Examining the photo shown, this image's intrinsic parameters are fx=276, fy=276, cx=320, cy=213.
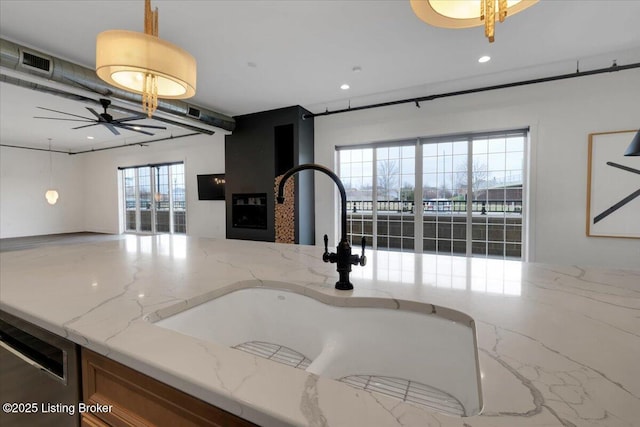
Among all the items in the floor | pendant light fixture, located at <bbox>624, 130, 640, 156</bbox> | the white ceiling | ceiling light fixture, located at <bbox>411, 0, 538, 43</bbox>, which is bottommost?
the floor

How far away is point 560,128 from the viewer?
12.5 ft

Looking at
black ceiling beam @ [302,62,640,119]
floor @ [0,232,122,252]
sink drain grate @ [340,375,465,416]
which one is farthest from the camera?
floor @ [0,232,122,252]

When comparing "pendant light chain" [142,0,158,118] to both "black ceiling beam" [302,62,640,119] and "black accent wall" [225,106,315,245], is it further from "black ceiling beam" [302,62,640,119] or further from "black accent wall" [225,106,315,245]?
"black ceiling beam" [302,62,640,119]

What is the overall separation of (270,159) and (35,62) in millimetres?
3133

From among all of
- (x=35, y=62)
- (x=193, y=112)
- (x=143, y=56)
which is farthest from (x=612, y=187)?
(x=35, y=62)

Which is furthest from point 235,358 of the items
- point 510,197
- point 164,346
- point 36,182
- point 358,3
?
point 36,182

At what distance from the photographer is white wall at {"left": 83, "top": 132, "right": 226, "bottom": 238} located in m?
6.51

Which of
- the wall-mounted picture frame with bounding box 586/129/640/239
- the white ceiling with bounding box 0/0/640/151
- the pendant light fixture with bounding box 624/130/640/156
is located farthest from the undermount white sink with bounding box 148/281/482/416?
the wall-mounted picture frame with bounding box 586/129/640/239

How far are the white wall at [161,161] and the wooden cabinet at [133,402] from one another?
5917 millimetres

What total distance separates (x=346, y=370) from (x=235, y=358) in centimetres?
49

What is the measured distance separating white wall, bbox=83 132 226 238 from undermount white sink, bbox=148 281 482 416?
5.65 meters

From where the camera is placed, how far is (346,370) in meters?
0.92

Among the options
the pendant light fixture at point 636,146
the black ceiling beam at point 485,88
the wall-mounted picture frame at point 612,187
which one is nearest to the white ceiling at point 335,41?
the black ceiling beam at point 485,88

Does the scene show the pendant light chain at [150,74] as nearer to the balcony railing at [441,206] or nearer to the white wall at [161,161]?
the balcony railing at [441,206]
